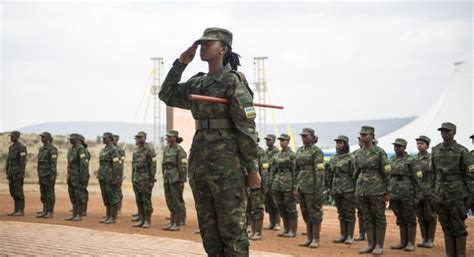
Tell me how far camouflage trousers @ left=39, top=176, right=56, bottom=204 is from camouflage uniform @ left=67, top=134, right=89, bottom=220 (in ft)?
1.87

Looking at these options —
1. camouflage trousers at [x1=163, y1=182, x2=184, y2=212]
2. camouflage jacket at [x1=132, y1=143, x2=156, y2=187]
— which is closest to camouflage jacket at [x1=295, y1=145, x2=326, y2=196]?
camouflage trousers at [x1=163, y1=182, x2=184, y2=212]

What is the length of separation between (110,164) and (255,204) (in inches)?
180

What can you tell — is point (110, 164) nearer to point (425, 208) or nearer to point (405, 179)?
point (405, 179)

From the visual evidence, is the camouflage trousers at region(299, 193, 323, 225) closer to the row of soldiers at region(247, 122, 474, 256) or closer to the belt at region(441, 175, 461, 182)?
the row of soldiers at region(247, 122, 474, 256)

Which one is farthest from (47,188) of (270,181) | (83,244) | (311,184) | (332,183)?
(311,184)

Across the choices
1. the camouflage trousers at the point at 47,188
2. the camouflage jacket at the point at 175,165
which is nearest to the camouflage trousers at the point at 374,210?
the camouflage jacket at the point at 175,165

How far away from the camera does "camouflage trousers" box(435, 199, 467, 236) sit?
9266 mm

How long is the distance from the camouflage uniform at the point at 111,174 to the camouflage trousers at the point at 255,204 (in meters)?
4.22

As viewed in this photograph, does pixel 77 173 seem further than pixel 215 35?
Yes

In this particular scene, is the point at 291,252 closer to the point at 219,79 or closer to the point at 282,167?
the point at 282,167

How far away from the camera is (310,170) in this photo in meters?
11.8

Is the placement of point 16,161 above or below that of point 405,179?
above

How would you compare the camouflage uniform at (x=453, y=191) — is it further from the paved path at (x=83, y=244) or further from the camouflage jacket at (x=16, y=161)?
the camouflage jacket at (x=16, y=161)

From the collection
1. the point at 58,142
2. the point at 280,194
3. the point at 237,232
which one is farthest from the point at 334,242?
the point at 58,142
